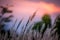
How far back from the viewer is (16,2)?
61.1 inches

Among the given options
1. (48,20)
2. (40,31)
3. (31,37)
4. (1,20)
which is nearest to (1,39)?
(1,20)

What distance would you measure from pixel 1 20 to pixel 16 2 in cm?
26

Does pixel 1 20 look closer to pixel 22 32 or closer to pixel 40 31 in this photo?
pixel 22 32

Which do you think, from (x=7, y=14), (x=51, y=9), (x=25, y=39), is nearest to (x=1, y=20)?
(x=7, y=14)

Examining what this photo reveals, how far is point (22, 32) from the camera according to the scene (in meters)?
1.50

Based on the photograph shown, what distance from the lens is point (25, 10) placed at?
1551mm

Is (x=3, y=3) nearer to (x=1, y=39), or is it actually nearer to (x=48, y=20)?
(x=1, y=39)

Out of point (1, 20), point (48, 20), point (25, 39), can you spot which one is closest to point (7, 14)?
point (1, 20)

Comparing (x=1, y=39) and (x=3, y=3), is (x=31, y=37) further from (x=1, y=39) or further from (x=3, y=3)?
(x=3, y=3)

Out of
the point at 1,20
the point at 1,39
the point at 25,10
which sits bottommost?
the point at 1,39

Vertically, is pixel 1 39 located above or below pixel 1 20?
below

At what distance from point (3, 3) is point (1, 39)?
15.4 inches

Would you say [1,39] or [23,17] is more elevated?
[23,17]

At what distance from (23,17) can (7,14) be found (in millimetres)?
179
